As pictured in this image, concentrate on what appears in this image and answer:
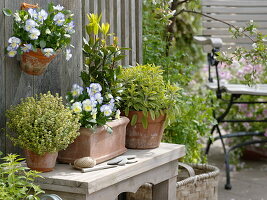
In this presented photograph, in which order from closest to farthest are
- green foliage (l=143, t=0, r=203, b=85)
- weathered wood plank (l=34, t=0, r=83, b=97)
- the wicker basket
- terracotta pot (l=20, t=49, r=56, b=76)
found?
terracotta pot (l=20, t=49, r=56, b=76)
weathered wood plank (l=34, t=0, r=83, b=97)
the wicker basket
green foliage (l=143, t=0, r=203, b=85)

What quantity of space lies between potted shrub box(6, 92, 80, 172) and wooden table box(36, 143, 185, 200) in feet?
0.25

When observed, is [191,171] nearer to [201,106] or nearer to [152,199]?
[152,199]

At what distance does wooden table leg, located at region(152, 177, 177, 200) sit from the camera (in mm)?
2824

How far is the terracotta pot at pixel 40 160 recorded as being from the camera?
2.24m

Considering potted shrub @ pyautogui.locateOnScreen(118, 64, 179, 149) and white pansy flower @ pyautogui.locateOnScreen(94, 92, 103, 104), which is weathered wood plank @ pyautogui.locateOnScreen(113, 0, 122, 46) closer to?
potted shrub @ pyautogui.locateOnScreen(118, 64, 179, 149)

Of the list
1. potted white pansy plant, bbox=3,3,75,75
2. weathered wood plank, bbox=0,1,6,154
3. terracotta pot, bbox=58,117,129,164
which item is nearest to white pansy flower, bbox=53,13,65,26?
potted white pansy plant, bbox=3,3,75,75

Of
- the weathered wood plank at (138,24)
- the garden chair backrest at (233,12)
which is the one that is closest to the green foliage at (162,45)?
the weathered wood plank at (138,24)

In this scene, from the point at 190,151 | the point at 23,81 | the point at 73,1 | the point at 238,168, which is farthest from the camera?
the point at 238,168

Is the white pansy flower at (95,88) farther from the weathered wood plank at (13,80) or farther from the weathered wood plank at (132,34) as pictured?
the weathered wood plank at (132,34)

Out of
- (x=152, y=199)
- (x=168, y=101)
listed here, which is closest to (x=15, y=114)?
(x=168, y=101)

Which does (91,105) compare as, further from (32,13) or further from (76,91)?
(32,13)

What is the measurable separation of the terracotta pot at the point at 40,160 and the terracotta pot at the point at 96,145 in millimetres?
137

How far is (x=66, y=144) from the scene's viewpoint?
88.1 inches

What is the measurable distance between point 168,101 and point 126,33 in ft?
1.84
